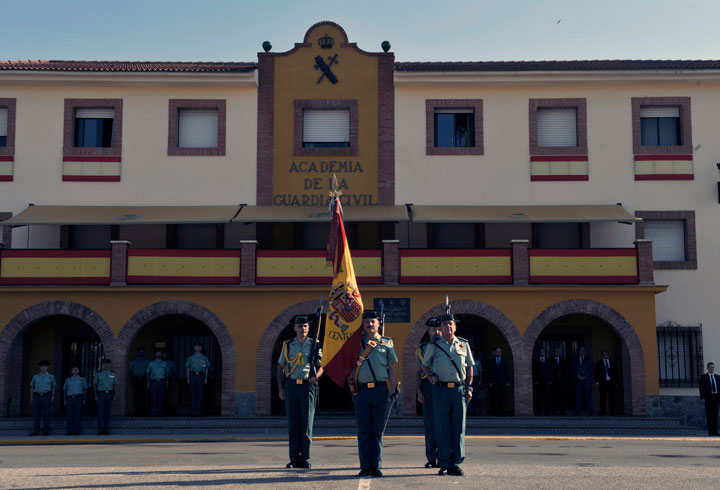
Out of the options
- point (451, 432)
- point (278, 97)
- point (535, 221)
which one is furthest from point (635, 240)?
point (451, 432)

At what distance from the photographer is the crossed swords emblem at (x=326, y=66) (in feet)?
78.3

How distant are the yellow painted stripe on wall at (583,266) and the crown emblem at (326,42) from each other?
316 inches

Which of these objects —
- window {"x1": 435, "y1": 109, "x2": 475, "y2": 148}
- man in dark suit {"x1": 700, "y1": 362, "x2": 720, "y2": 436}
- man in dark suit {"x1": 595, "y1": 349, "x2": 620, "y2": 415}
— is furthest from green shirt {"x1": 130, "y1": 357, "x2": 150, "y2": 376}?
man in dark suit {"x1": 700, "y1": 362, "x2": 720, "y2": 436}

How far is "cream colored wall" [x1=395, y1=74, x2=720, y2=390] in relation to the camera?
23.4 meters

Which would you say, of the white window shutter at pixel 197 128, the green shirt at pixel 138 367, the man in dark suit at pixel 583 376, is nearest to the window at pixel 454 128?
the white window shutter at pixel 197 128

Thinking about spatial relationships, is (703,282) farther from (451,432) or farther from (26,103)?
(26,103)

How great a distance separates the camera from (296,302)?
21484mm

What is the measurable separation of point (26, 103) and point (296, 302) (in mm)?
9368

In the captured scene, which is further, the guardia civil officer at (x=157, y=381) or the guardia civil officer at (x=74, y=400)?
the guardia civil officer at (x=157, y=381)

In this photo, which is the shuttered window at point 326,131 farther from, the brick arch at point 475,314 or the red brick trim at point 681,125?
the red brick trim at point 681,125

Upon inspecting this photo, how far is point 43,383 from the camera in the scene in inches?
761

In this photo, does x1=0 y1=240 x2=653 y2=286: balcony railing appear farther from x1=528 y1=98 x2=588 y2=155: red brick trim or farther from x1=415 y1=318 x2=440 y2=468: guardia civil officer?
x1=415 y1=318 x2=440 y2=468: guardia civil officer

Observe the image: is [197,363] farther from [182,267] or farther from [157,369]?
[182,267]

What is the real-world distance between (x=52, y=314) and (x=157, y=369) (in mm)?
2989
